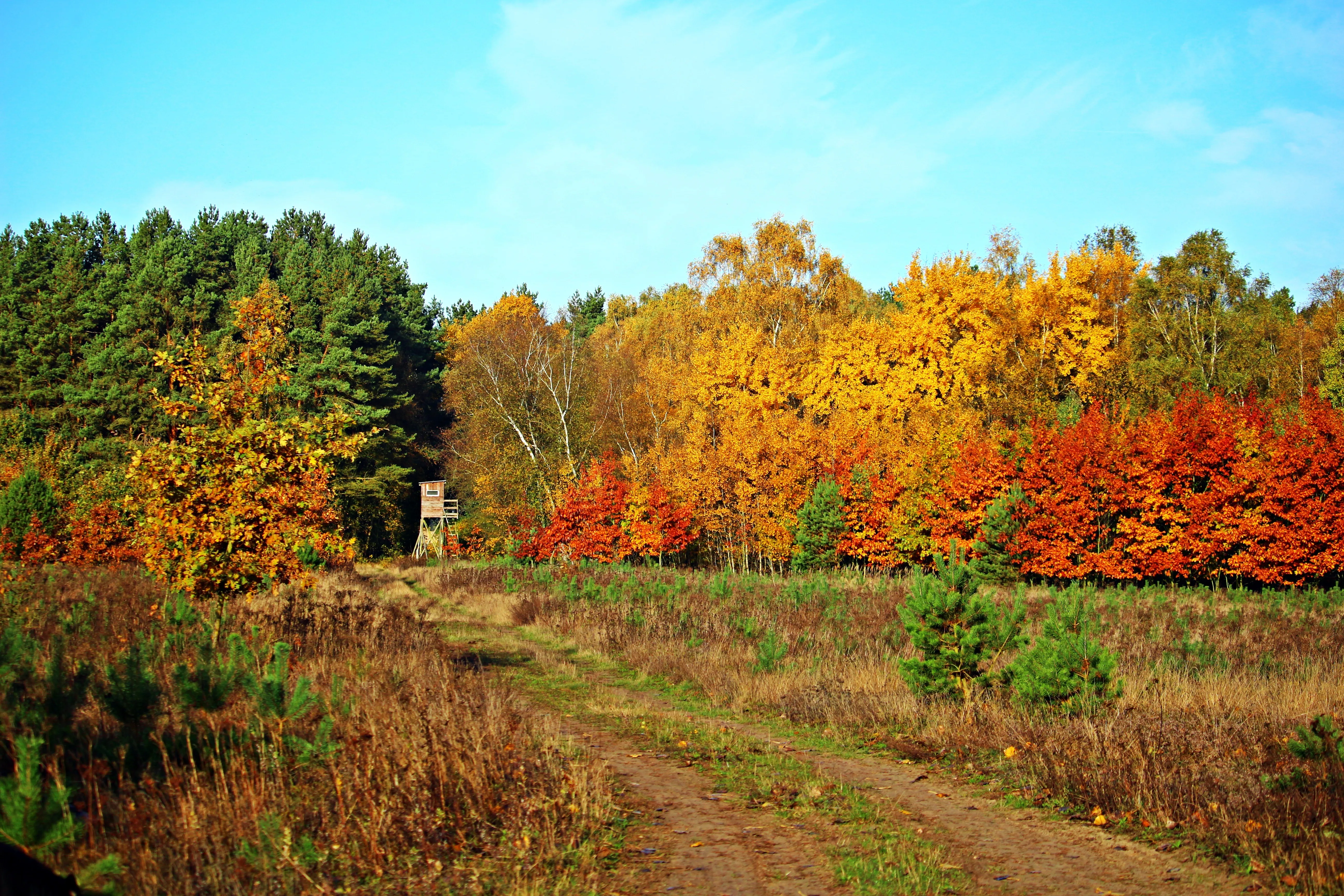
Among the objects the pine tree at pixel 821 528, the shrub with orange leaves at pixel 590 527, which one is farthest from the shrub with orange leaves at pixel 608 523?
the pine tree at pixel 821 528

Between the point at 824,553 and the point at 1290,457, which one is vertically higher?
the point at 1290,457

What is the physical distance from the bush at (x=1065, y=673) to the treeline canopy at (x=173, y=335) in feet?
122

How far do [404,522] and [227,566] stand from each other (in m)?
45.0

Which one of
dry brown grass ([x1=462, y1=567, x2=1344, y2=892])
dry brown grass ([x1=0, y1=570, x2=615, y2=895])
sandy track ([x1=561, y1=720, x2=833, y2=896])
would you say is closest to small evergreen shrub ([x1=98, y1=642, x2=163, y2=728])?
dry brown grass ([x1=0, y1=570, x2=615, y2=895])

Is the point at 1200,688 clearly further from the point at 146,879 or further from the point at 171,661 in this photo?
the point at 171,661

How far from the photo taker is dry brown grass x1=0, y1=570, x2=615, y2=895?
17.4 feet

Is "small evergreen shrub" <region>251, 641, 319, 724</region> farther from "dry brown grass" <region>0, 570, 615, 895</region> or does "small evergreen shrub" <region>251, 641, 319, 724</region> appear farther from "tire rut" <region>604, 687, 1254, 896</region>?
"tire rut" <region>604, 687, 1254, 896</region>

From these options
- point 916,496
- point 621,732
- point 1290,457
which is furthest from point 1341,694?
point 916,496

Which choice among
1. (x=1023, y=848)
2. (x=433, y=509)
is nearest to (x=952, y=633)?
(x=1023, y=848)

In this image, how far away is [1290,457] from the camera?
2334cm

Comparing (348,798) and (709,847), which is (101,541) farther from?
(709,847)

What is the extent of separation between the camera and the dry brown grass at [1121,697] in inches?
266

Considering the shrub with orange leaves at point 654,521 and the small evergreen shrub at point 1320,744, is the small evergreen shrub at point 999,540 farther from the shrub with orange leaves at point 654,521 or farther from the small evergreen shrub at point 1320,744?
the small evergreen shrub at point 1320,744

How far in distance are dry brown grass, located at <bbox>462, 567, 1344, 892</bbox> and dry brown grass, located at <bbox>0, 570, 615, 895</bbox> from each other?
3.86 m
